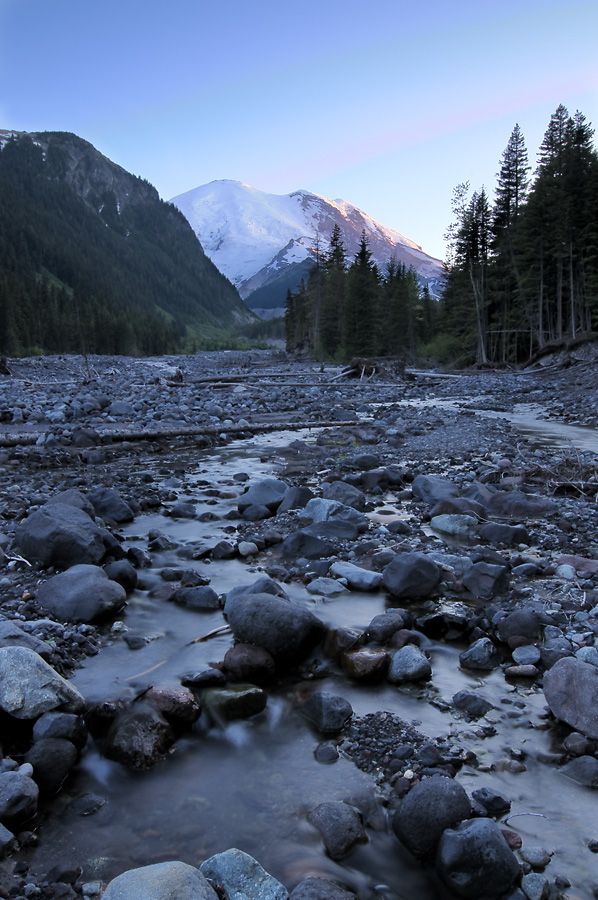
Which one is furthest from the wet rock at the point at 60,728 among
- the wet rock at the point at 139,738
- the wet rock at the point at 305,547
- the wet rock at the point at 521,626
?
the wet rock at the point at 305,547

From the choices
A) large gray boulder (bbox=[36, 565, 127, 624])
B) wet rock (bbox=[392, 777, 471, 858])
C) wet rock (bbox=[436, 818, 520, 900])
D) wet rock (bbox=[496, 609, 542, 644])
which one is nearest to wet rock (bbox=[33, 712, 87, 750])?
large gray boulder (bbox=[36, 565, 127, 624])

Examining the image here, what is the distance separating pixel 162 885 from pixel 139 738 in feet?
3.79

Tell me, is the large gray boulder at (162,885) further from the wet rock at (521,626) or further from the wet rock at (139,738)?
the wet rock at (521,626)

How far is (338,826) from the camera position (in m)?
2.53

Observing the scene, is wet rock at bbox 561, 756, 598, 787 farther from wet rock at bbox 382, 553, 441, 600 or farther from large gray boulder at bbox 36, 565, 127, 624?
large gray boulder at bbox 36, 565, 127, 624

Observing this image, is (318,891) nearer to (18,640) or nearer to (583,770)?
(583,770)

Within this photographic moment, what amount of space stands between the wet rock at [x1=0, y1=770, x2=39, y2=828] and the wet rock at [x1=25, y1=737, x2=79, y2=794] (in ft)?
0.57

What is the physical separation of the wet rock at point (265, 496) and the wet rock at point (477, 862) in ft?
16.1

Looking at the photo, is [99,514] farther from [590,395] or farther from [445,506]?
[590,395]

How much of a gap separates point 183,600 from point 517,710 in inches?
103

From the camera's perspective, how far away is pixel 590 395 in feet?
69.8

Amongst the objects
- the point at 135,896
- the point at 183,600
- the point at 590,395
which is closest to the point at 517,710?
the point at 135,896

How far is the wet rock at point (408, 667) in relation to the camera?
3.66 m

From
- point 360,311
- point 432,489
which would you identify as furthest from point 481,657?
point 360,311
